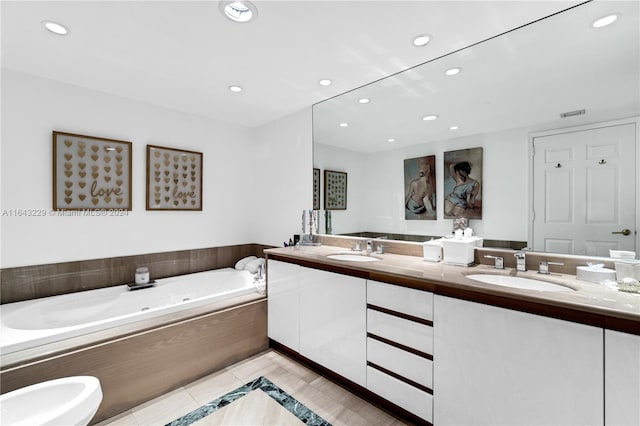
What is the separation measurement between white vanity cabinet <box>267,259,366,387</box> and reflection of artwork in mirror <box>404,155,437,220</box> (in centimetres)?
78

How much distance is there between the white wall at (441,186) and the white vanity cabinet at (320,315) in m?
0.71

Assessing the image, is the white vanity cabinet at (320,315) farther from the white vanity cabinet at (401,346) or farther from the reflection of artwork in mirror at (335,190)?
the reflection of artwork in mirror at (335,190)

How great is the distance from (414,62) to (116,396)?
116 inches

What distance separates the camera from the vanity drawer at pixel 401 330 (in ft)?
4.82

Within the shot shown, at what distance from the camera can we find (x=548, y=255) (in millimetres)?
1599

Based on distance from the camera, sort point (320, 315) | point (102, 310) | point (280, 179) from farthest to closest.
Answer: point (280, 179)
point (102, 310)
point (320, 315)

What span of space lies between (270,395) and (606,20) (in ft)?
9.55

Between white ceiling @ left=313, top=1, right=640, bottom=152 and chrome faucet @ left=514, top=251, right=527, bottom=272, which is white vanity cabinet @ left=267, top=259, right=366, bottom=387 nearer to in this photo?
chrome faucet @ left=514, top=251, right=527, bottom=272

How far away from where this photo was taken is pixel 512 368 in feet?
3.96

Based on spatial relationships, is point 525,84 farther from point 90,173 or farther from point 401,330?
point 90,173

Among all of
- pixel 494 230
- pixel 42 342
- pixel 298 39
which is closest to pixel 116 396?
pixel 42 342

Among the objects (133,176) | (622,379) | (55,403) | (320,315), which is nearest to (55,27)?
(133,176)

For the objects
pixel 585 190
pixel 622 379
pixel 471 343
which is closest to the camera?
pixel 622 379

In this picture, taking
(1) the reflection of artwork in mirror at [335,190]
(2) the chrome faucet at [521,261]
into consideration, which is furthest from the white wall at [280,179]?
(2) the chrome faucet at [521,261]
